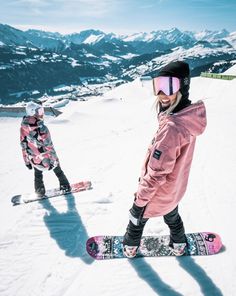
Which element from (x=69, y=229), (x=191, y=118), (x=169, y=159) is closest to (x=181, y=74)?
(x=191, y=118)

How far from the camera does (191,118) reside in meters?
3.06

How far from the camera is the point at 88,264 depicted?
4355mm

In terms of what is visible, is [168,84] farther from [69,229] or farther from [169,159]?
[69,229]

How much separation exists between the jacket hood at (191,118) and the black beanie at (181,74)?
9 centimetres

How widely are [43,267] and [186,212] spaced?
285cm

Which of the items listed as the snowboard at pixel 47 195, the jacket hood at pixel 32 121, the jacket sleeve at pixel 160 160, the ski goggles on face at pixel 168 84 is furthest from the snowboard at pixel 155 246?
the jacket hood at pixel 32 121

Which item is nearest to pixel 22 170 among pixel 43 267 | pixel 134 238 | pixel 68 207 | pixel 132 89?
pixel 68 207

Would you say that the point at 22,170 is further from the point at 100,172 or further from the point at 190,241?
the point at 190,241

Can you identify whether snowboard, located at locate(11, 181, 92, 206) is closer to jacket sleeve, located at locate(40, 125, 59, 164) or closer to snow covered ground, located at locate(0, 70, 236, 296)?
snow covered ground, located at locate(0, 70, 236, 296)

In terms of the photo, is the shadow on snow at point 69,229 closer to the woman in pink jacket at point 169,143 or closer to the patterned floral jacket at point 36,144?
the patterned floral jacket at point 36,144

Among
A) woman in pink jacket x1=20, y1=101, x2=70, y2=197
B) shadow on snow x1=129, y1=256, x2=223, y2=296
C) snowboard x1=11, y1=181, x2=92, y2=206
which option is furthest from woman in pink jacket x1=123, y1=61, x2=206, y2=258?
snowboard x1=11, y1=181, x2=92, y2=206

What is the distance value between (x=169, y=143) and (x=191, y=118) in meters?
0.39

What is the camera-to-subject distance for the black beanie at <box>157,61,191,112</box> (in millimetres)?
2999

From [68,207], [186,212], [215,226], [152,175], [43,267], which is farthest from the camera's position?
[68,207]
